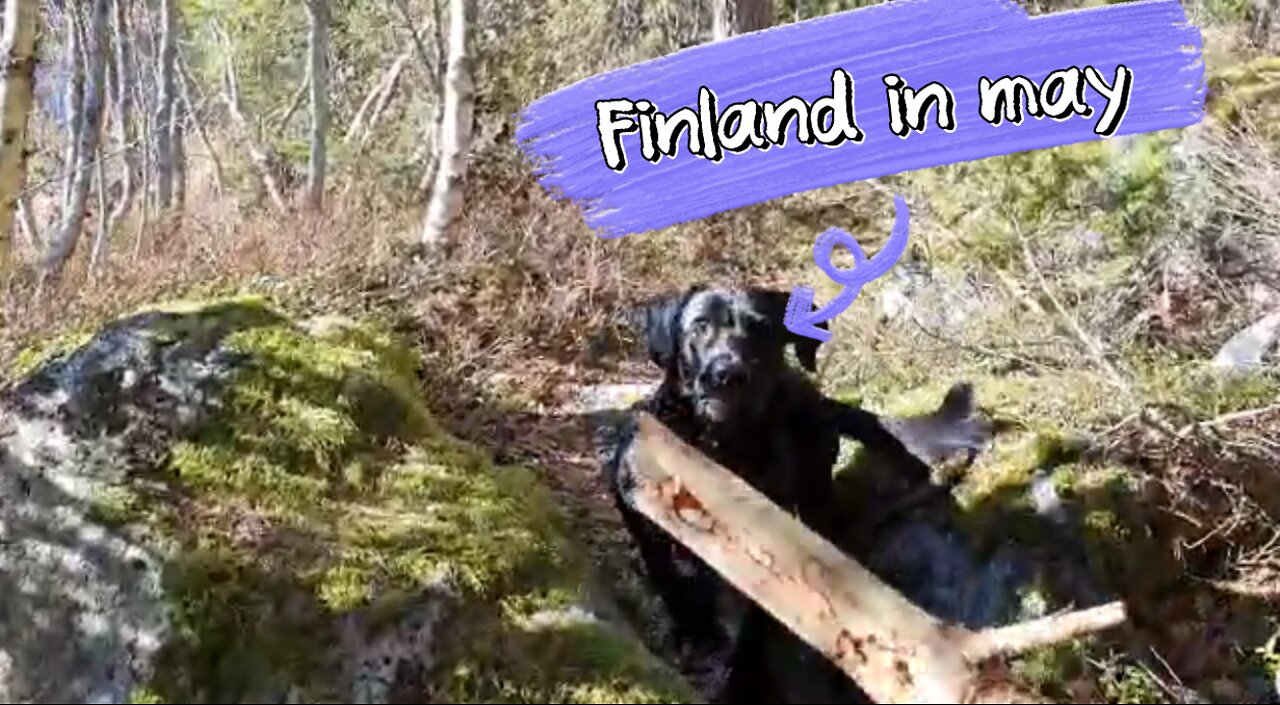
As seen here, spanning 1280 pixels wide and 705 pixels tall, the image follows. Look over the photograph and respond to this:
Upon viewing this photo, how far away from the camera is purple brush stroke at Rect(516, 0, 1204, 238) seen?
261 cm

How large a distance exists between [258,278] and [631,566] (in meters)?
1.45

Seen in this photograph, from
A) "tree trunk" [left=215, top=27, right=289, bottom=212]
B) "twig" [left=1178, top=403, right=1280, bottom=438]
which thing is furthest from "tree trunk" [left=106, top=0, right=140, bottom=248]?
"twig" [left=1178, top=403, right=1280, bottom=438]

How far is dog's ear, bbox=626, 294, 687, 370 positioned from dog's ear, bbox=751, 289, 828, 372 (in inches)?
7.1

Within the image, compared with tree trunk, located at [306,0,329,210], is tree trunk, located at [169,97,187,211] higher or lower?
lower

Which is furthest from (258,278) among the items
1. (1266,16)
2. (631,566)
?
(1266,16)

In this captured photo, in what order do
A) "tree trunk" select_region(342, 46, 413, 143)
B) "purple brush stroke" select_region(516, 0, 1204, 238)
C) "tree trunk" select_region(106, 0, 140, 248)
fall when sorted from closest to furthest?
1. "purple brush stroke" select_region(516, 0, 1204, 238)
2. "tree trunk" select_region(342, 46, 413, 143)
3. "tree trunk" select_region(106, 0, 140, 248)

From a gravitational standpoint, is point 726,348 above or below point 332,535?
above

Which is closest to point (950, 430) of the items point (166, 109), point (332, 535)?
point (332, 535)

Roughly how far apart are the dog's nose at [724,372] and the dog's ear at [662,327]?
0.12 metres

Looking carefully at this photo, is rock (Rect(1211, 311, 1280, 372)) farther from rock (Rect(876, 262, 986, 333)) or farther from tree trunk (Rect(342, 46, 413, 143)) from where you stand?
tree trunk (Rect(342, 46, 413, 143))

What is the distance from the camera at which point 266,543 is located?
2195mm

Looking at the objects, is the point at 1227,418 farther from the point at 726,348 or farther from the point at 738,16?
the point at 738,16

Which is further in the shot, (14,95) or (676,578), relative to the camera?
(14,95)

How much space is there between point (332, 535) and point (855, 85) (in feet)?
5.06
